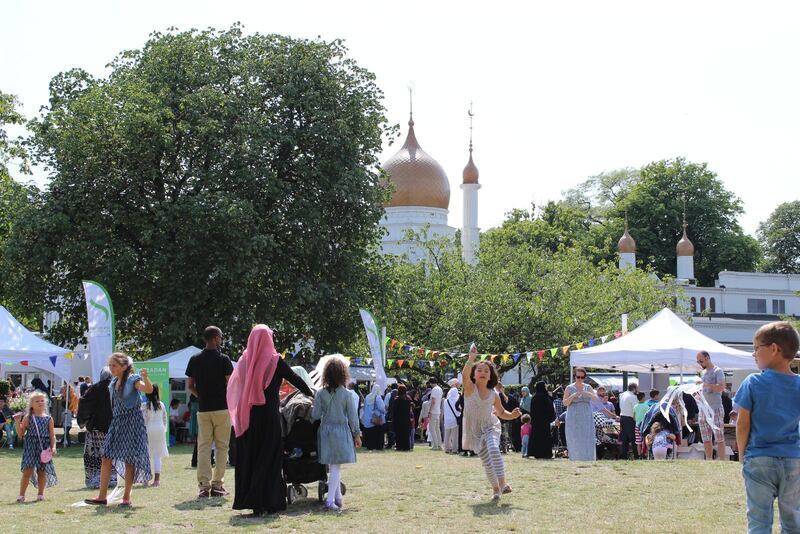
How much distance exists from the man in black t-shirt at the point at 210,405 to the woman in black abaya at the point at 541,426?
856 cm

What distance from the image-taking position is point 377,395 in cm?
2450

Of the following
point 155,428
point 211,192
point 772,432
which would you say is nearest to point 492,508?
point 772,432

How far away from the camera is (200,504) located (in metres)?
10.5

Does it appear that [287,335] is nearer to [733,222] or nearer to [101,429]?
[101,429]

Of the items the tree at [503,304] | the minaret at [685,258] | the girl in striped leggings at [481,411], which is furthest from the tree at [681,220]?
the girl in striped leggings at [481,411]

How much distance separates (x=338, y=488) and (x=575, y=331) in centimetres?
2847

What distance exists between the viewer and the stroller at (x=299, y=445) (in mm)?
10117

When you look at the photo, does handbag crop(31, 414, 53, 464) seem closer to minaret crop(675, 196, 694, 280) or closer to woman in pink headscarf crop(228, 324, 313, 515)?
woman in pink headscarf crop(228, 324, 313, 515)

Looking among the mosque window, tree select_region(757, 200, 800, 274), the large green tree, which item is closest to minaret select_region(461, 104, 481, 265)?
the mosque window

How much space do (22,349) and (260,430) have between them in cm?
1426

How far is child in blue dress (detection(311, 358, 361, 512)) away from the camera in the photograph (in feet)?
32.0

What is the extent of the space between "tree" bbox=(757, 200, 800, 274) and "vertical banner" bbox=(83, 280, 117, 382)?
7130 centimetres

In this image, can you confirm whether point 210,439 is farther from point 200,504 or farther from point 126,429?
point 126,429

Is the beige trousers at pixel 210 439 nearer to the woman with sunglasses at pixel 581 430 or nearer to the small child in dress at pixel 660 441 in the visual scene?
the woman with sunglasses at pixel 581 430
